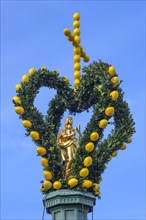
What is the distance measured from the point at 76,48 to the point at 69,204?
23.1 ft

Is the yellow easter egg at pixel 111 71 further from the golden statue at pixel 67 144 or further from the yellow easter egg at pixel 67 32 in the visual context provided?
the golden statue at pixel 67 144

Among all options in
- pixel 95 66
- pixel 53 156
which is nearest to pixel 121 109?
pixel 95 66

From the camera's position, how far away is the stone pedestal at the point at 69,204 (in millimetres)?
21781

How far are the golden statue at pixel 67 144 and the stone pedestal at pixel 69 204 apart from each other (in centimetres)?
84

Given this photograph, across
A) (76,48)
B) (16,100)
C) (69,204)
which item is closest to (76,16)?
(76,48)

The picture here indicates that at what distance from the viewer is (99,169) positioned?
22547 millimetres

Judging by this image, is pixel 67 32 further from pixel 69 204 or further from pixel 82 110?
pixel 69 204

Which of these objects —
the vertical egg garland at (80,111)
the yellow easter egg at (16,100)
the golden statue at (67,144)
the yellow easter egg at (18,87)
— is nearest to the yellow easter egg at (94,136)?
the vertical egg garland at (80,111)

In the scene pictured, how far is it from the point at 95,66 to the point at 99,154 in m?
3.79

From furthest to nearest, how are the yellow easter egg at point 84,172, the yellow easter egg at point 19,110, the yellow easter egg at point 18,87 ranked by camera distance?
the yellow easter egg at point 18,87, the yellow easter egg at point 19,110, the yellow easter egg at point 84,172

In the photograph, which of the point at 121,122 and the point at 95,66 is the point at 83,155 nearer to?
the point at 121,122

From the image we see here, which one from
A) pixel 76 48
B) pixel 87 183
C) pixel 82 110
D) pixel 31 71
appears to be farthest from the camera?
pixel 76 48

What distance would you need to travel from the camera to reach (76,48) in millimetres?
24875

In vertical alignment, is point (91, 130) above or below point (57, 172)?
above
